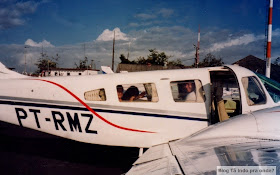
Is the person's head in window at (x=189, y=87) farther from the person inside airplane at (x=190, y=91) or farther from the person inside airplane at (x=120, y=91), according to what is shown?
the person inside airplane at (x=120, y=91)

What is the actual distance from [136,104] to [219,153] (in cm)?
210

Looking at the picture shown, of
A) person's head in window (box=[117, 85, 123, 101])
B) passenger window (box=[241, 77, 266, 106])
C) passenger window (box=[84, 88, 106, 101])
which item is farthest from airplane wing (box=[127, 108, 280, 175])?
passenger window (box=[84, 88, 106, 101])

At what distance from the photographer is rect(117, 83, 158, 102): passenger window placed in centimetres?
468

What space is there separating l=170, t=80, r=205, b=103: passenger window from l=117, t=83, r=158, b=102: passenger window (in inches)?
18.4

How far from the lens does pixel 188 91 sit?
4742 mm

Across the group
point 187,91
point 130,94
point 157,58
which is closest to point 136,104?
point 130,94

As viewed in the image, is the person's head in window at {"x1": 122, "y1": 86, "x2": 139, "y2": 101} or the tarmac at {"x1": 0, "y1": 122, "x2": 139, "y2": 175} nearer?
the person's head in window at {"x1": 122, "y1": 86, "x2": 139, "y2": 101}

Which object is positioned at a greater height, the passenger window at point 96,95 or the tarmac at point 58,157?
the passenger window at point 96,95

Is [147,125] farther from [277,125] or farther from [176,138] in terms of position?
[277,125]

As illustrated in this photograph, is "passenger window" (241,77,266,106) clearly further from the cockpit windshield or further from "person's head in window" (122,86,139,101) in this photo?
"person's head in window" (122,86,139,101)

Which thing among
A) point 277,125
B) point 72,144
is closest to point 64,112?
point 72,144

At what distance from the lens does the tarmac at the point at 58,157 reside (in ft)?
17.0

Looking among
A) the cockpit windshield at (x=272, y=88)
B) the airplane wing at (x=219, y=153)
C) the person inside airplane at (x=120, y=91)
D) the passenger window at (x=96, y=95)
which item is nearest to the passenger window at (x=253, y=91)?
the cockpit windshield at (x=272, y=88)

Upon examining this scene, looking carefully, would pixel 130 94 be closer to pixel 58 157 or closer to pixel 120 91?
pixel 120 91
